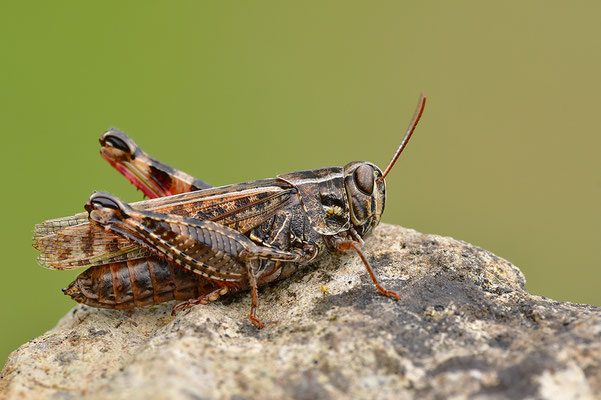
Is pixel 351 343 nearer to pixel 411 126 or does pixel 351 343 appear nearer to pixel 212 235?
pixel 212 235

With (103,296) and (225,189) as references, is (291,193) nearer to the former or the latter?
(225,189)

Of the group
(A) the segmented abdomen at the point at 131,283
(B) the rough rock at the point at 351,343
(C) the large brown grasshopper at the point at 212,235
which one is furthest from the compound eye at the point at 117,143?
(B) the rough rock at the point at 351,343

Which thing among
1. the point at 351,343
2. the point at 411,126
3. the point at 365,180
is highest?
the point at 411,126

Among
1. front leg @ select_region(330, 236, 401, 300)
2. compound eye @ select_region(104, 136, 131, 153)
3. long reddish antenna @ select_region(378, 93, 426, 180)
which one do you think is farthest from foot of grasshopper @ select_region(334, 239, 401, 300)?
compound eye @ select_region(104, 136, 131, 153)

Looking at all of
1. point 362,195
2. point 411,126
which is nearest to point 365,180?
point 362,195

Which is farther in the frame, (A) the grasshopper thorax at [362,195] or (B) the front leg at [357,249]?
(A) the grasshopper thorax at [362,195]

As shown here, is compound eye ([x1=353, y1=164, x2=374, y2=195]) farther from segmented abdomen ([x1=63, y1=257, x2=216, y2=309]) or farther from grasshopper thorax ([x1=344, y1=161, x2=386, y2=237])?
segmented abdomen ([x1=63, y1=257, x2=216, y2=309])

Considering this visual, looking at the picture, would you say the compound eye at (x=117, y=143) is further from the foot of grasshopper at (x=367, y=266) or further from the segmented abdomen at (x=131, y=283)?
the foot of grasshopper at (x=367, y=266)

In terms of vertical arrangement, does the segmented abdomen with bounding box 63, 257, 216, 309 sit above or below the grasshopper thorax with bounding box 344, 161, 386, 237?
below
